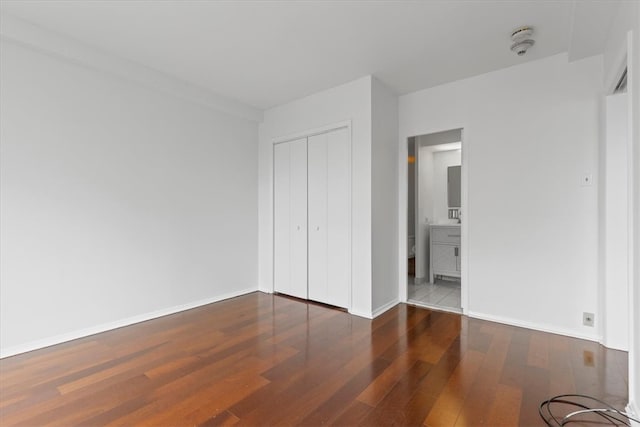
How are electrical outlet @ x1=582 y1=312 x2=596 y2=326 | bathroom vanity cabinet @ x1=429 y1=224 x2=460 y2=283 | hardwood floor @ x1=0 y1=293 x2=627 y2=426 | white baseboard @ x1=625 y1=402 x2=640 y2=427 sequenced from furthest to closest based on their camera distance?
Answer: bathroom vanity cabinet @ x1=429 y1=224 x2=460 y2=283 → electrical outlet @ x1=582 y1=312 x2=596 y2=326 → hardwood floor @ x1=0 y1=293 x2=627 y2=426 → white baseboard @ x1=625 y1=402 x2=640 y2=427

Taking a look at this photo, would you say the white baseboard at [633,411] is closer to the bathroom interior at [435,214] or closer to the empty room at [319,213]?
the empty room at [319,213]

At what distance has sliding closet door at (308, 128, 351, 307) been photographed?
11.8ft

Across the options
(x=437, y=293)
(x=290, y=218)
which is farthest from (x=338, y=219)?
(x=437, y=293)

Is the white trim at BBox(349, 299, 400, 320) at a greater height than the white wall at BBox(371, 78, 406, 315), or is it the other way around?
the white wall at BBox(371, 78, 406, 315)

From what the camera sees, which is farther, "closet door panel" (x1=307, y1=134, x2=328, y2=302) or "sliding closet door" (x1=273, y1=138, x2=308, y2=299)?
"sliding closet door" (x1=273, y1=138, x2=308, y2=299)

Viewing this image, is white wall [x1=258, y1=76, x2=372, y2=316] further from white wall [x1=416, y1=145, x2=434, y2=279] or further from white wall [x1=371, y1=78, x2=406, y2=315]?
white wall [x1=416, y1=145, x2=434, y2=279]

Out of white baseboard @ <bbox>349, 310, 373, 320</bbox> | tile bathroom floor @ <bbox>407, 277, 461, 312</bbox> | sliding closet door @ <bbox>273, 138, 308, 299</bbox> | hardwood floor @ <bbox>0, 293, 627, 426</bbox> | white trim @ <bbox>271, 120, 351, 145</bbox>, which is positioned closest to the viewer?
hardwood floor @ <bbox>0, 293, 627, 426</bbox>

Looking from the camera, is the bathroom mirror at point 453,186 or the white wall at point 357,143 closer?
the white wall at point 357,143

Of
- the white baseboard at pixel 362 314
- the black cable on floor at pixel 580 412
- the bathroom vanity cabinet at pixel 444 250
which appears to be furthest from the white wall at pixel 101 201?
the black cable on floor at pixel 580 412

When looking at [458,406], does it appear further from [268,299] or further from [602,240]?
[268,299]

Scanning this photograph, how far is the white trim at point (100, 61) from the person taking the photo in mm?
2420

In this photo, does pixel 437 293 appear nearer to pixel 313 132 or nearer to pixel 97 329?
pixel 313 132

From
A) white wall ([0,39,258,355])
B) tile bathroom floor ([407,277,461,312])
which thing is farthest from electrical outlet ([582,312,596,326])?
white wall ([0,39,258,355])

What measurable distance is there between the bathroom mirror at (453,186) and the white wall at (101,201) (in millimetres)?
3548
